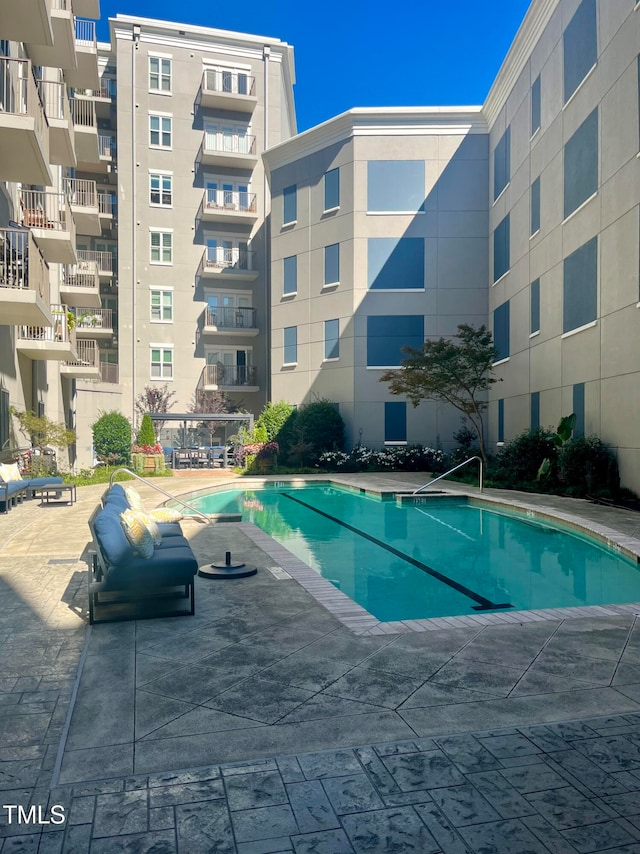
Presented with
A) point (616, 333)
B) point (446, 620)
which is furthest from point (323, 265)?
point (446, 620)

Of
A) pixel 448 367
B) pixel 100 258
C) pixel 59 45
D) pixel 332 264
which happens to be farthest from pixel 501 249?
pixel 100 258

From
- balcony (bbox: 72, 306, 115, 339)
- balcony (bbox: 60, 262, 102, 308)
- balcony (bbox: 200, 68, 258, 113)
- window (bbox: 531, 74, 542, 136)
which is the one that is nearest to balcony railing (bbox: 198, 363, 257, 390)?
balcony (bbox: 72, 306, 115, 339)

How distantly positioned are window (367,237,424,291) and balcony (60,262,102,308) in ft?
34.2

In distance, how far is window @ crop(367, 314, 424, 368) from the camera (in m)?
24.8

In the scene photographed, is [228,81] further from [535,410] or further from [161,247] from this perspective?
[535,410]

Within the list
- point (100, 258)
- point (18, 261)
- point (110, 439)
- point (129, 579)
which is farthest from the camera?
point (100, 258)

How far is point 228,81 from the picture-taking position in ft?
106

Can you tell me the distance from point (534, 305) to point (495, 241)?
5515 mm

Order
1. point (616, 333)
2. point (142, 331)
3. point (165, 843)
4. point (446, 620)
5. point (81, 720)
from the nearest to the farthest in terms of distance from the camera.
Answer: point (165, 843) → point (81, 720) → point (446, 620) → point (616, 333) → point (142, 331)

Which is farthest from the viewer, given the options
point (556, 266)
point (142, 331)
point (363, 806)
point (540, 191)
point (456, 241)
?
point (142, 331)

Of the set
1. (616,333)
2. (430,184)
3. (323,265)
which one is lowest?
(616,333)

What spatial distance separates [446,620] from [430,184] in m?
22.2

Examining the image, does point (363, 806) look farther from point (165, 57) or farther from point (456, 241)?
point (165, 57)

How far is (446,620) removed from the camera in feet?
17.9
